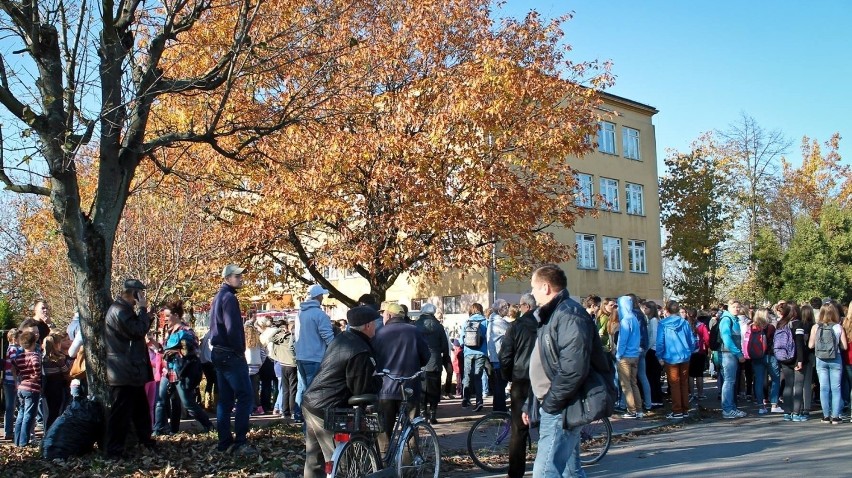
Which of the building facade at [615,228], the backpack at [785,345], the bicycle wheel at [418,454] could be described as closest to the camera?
the bicycle wheel at [418,454]

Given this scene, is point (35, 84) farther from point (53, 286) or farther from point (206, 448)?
point (53, 286)

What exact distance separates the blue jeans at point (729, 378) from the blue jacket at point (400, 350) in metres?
7.32

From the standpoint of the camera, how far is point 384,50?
70.2ft

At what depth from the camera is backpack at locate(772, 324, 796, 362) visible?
1393 cm

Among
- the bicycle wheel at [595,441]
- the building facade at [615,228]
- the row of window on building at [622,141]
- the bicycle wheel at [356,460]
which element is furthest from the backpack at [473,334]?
the row of window on building at [622,141]

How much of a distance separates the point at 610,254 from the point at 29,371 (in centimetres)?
3593

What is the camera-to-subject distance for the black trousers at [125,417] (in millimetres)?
9414

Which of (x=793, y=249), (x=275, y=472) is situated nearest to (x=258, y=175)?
(x=275, y=472)

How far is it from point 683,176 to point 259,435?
40.0 m

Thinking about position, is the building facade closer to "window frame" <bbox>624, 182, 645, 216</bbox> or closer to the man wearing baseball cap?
"window frame" <bbox>624, 182, 645, 216</bbox>

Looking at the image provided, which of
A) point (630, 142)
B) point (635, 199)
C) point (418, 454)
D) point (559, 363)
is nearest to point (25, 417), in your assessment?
point (418, 454)

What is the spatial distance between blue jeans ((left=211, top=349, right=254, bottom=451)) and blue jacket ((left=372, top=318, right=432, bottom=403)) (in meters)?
1.64

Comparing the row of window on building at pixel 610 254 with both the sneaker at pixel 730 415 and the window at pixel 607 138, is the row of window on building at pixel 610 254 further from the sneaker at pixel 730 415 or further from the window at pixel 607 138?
the sneaker at pixel 730 415

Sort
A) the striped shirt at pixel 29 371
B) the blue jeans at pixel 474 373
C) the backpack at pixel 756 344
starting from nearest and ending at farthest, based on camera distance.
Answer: the striped shirt at pixel 29 371 → the backpack at pixel 756 344 → the blue jeans at pixel 474 373
